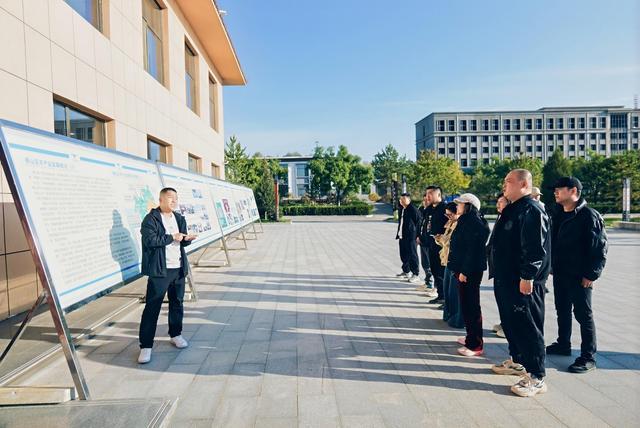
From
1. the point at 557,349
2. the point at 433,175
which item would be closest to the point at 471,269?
the point at 557,349

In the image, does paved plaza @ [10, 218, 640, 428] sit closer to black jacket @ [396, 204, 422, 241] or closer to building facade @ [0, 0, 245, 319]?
black jacket @ [396, 204, 422, 241]

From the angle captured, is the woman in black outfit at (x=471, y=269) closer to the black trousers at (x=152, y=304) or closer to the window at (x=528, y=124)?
the black trousers at (x=152, y=304)

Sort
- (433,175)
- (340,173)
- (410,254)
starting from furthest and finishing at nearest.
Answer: (340,173), (433,175), (410,254)

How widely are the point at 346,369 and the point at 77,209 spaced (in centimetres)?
308

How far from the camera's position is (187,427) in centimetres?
297

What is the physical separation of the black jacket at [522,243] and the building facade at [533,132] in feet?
303

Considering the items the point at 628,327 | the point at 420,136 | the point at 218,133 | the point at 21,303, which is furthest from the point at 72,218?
the point at 420,136

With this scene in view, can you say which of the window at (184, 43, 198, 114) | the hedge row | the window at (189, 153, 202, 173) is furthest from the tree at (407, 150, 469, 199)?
the window at (184, 43, 198, 114)

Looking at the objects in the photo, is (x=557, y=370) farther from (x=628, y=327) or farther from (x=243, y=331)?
(x=243, y=331)

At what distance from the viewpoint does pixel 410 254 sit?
27.8 ft

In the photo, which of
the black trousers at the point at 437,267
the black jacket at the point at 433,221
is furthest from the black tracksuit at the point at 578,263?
the black trousers at the point at 437,267

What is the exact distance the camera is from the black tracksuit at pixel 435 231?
6402mm

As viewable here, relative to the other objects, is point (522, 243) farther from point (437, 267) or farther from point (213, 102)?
point (213, 102)

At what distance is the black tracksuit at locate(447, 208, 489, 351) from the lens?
442cm
